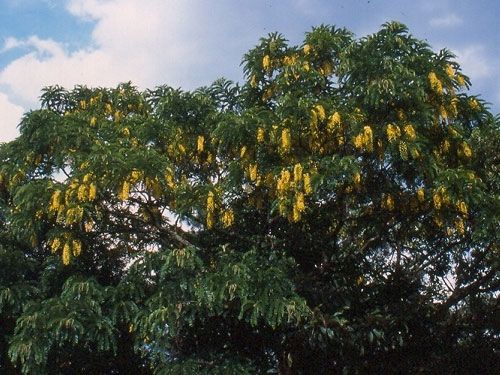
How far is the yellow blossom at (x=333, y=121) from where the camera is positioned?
7473 mm

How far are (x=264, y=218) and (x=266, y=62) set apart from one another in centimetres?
194

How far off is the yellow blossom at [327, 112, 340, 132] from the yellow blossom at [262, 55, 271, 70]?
1.34 meters

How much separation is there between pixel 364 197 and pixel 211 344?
2.58 meters

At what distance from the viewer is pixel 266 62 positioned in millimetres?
8547

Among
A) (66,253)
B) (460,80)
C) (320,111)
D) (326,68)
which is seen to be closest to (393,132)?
(320,111)

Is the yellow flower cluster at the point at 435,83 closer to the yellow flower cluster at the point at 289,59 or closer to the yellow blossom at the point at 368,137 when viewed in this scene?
the yellow blossom at the point at 368,137

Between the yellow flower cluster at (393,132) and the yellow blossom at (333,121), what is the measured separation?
542 mm

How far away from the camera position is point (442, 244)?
923cm

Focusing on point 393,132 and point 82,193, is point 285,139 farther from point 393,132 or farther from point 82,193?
point 82,193

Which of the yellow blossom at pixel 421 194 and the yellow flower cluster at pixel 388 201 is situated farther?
the yellow flower cluster at pixel 388 201

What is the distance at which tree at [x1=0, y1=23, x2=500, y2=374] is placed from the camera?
719 centimetres

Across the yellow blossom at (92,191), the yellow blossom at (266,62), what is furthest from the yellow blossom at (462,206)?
the yellow blossom at (92,191)

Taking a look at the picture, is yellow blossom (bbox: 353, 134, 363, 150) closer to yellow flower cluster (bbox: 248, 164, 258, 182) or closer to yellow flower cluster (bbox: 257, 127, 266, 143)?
yellow flower cluster (bbox: 257, 127, 266, 143)

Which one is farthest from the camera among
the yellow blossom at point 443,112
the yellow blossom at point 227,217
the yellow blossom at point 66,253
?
the yellow blossom at point 443,112
